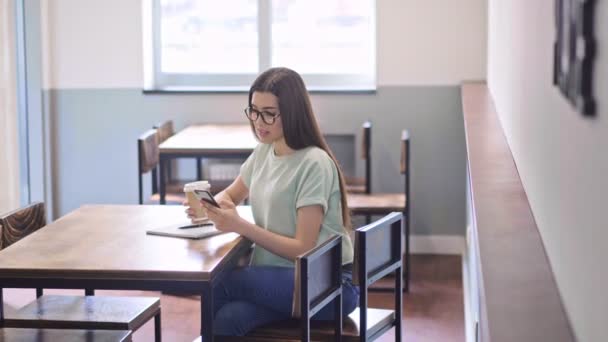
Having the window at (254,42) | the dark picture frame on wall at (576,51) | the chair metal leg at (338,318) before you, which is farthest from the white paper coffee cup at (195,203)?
the window at (254,42)

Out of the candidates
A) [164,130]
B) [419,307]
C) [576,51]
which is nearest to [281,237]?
[576,51]

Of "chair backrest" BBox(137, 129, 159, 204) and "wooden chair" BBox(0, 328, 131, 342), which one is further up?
"chair backrest" BBox(137, 129, 159, 204)

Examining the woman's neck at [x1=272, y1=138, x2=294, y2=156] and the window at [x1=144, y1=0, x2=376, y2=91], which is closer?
the woman's neck at [x1=272, y1=138, x2=294, y2=156]

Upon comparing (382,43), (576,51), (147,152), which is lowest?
(147,152)

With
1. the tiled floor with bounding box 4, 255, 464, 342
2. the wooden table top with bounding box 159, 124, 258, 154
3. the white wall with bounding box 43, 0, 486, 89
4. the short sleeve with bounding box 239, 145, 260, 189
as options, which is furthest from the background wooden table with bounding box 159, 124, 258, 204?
the short sleeve with bounding box 239, 145, 260, 189

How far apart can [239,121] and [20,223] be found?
2.78 m

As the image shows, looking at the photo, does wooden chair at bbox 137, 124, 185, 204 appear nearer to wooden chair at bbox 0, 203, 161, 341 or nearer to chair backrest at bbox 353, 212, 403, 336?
wooden chair at bbox 0, 203, 161, 341

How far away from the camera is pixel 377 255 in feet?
8.87

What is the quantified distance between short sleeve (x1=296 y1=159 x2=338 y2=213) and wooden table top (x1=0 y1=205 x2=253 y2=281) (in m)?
0.23

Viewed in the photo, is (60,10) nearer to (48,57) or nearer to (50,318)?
(48,57)

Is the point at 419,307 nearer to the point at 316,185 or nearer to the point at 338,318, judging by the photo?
the point at 316,185

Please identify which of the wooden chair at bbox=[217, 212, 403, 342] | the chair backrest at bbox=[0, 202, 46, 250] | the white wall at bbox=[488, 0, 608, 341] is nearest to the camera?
the white wall at bbox=[488, 0, 608, 341]

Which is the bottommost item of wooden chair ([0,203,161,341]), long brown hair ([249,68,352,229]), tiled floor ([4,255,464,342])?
tiled floor ([4,255,464,342])

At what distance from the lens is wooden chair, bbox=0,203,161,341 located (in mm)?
2936
